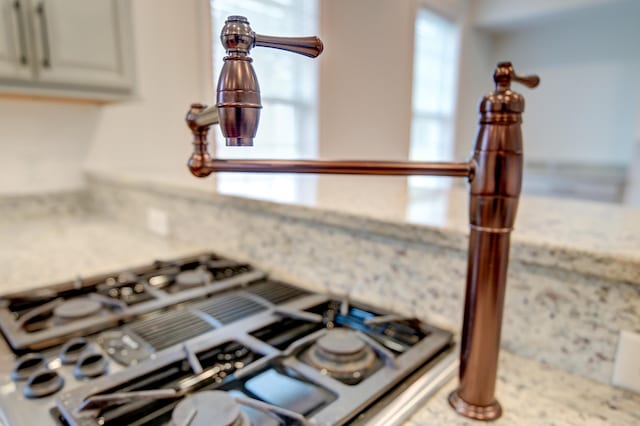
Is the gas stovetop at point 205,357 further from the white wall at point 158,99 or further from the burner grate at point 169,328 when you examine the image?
the white wall at point 158,99

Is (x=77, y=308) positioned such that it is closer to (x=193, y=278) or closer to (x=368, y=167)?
(x=193, y=278)

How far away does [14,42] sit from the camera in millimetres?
1339

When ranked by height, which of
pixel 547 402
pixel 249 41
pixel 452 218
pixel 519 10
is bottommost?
pixel 547 402

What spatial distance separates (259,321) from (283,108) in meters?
2.28

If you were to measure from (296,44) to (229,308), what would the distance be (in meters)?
0.51

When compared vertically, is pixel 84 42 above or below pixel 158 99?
above

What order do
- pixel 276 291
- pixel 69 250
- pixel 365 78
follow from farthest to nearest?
pixel 365 78 < pixel 69 250 < pixel 276 291

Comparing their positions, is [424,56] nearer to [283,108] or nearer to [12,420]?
[283,108]

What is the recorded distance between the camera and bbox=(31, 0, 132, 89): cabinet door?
1.41m

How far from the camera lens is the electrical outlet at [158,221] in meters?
1.32

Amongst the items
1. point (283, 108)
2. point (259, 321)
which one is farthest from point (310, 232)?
point (283, 108)

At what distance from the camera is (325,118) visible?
2846 millimetres

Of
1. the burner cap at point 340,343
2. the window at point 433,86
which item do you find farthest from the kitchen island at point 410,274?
the window at point 433,86

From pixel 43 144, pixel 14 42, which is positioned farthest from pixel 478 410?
pixel 43 144
